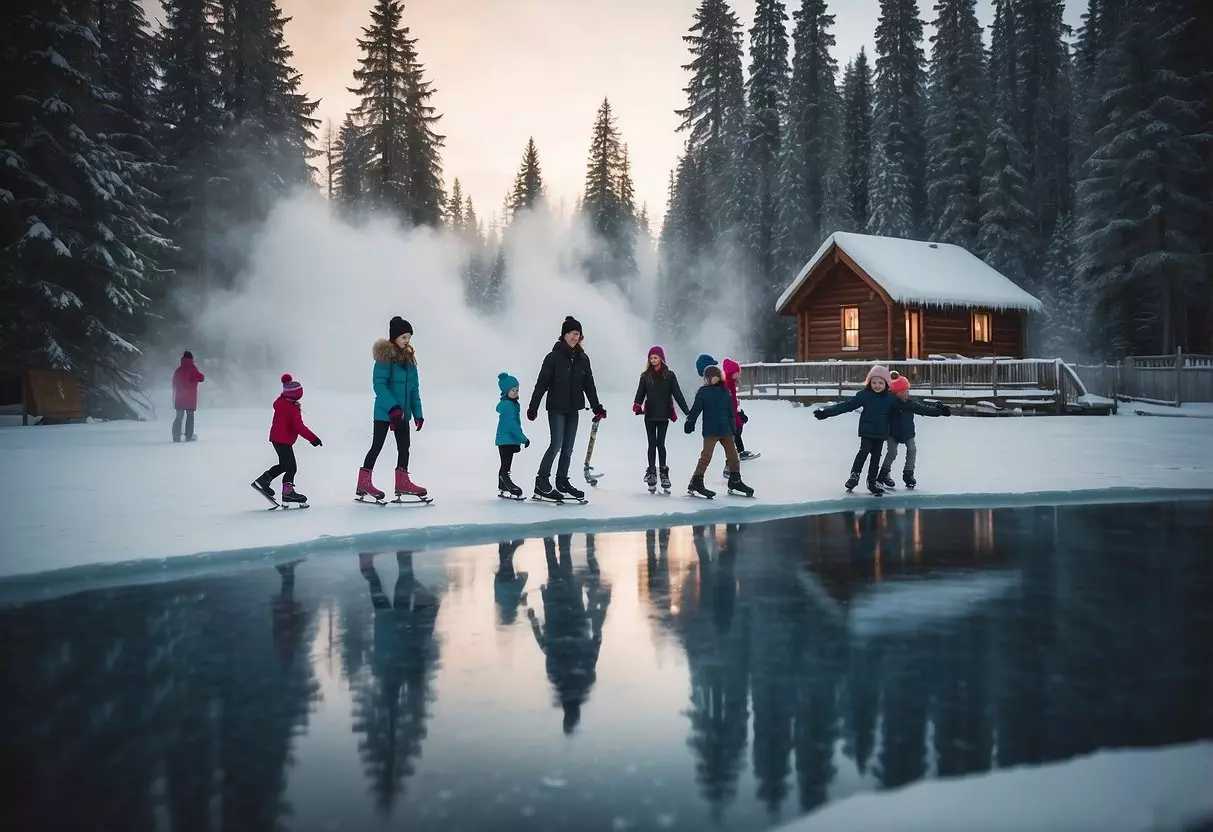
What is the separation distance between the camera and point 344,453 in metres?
20.1

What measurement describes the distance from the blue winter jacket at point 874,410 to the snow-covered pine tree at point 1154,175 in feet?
104

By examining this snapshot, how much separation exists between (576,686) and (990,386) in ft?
95.5

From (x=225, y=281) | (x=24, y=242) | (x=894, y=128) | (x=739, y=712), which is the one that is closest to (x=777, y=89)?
(x=894, y=128)

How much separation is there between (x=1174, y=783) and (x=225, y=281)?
143ft

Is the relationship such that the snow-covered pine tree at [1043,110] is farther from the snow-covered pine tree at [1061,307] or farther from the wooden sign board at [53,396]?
→ the wooden sign board at [53,396]

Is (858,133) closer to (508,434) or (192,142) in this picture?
(192,142)

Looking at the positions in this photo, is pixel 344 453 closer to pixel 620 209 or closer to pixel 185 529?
pixel 185 529

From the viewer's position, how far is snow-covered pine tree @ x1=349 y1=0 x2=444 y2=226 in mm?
53969

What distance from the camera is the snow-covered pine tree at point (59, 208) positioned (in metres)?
25.6

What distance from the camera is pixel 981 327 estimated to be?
39344 millimetres

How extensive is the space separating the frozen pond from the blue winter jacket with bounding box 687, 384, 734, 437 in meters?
4.31

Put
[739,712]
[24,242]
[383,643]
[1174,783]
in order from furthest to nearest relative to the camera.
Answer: [24,242], [383,643], [739,712], [1174,783]

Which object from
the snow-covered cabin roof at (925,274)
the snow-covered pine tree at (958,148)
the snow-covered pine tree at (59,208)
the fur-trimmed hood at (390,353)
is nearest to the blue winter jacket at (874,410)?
the fur-trimmed hood at (390,353)

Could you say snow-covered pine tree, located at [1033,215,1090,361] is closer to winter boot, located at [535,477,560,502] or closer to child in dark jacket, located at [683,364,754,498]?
child in dark jacket, located at [683,364,754,498]
